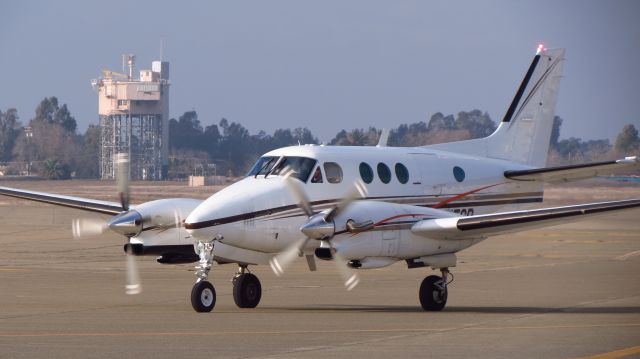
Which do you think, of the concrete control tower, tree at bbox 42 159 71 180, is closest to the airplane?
tree at bbox 42 159 71 180

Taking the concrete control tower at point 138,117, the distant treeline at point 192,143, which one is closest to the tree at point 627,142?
the distant treeline at point 192,143

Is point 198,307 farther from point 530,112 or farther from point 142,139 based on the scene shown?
point 142,139

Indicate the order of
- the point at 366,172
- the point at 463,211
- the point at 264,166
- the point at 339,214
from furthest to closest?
1. the point at 463,211
2. the point at 366,172
3. the point at 264,166
4. the point at 339,214

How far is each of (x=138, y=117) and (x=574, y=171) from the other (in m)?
119

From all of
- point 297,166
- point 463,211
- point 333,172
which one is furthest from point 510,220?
point 297,166

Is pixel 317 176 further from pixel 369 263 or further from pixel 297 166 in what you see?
pixel 369 263

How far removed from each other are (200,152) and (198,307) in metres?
97.7

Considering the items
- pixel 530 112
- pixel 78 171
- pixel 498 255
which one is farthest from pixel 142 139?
pixel 530 112

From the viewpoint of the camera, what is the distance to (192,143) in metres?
127

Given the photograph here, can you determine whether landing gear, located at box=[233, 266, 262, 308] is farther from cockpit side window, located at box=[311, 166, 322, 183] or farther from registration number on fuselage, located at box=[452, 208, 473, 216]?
registration number on fuselage, located at box=[452, 208, 473, 216]

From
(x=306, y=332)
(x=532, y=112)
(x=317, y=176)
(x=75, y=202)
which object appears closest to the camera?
(x=306, y=332)

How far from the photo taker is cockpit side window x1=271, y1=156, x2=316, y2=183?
19.6 m

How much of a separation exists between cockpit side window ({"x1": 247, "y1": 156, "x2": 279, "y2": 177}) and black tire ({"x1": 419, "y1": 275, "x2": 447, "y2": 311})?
3.29 metres

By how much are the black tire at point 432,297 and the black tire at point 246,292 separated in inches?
111
